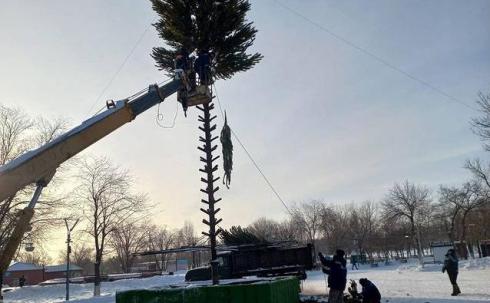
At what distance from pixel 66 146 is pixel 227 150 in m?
7.13

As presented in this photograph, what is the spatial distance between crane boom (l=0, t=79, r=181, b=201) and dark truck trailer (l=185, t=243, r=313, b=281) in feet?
31.9

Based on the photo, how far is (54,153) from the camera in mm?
8758

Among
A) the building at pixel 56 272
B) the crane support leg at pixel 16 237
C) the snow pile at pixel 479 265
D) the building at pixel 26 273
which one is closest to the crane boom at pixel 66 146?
the crane support leg at pixel 16 237

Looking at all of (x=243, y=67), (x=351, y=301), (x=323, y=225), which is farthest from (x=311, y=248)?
(x=323, y=225)

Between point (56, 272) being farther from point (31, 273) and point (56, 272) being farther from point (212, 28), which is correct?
point (212, 28)

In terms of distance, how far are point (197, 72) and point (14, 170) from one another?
7.48m

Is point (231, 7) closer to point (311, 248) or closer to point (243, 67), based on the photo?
point (243, 67)

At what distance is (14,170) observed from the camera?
7988mm

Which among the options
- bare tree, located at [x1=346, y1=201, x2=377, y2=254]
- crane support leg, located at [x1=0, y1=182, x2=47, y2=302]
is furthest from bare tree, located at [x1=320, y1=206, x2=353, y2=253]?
crane support leg, located at [x1=0, y1=182, x2=47, y2=302]

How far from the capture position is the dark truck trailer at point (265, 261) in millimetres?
18625

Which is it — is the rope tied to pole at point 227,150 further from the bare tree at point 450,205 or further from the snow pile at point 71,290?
the bare tree at point 450,205

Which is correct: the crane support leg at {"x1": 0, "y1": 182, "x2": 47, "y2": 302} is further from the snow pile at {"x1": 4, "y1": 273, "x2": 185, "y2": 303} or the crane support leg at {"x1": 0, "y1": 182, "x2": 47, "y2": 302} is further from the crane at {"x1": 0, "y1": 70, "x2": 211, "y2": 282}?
the snow pile at {"x1": 4, "y1": 273, "x2": 185, "y2": 303}

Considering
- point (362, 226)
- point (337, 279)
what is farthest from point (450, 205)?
point (337, 279)

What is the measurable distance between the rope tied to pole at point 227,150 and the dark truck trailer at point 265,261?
16.3ft
